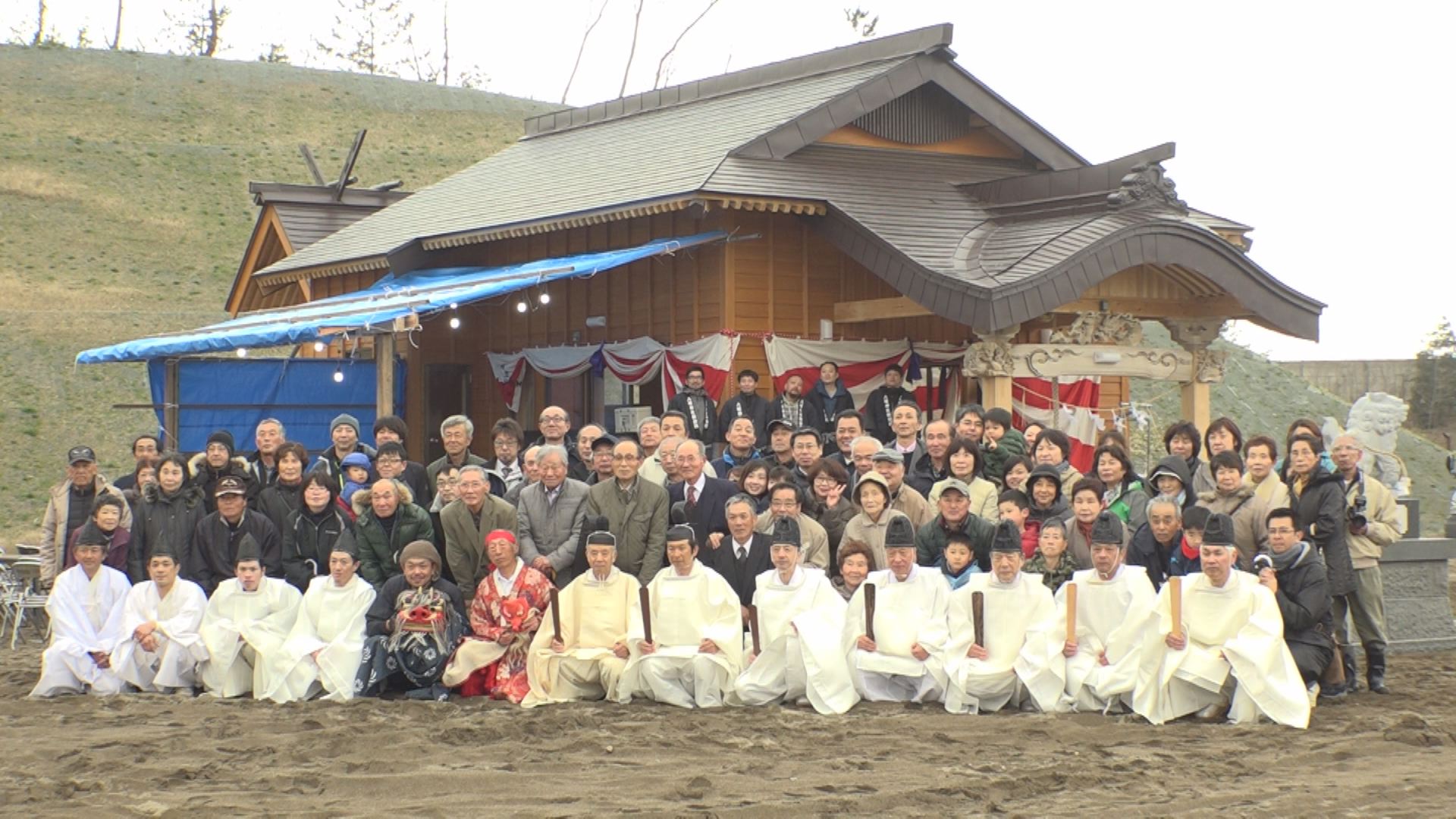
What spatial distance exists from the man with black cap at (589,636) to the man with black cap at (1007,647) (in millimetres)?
1982

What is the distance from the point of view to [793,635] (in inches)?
367

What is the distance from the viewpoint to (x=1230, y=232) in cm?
1797

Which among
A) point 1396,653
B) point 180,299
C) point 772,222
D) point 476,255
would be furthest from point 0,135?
point 1396,653

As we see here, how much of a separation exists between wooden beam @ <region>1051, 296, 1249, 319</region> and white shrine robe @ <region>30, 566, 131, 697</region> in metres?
8.21

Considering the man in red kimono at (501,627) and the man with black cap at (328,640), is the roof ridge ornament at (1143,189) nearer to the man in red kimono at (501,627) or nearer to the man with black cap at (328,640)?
the man in red kimono at (501,627)

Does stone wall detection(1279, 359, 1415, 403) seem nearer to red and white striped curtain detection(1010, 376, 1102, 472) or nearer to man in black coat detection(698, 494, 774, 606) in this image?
red and white striped curtain detection(1010, 376, 1102, 472)

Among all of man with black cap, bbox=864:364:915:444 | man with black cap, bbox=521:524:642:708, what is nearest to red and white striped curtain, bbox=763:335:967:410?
man with black cap, bbox=864:364:915:444

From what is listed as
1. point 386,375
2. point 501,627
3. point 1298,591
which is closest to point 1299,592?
point 1298,591

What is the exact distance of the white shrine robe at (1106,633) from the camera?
871cm

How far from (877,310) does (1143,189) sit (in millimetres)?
2663

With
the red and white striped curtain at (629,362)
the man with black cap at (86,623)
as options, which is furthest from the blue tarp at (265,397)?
the man with black cap at (86,623)

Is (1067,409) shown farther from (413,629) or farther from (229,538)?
(229,538)

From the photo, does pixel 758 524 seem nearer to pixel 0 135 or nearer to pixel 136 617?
pixel 136 617

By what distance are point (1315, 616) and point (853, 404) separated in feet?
20.6
